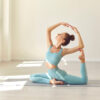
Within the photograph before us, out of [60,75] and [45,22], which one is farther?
[45,22]

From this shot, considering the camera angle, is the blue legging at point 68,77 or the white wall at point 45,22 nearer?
the blue legging at point 68,77

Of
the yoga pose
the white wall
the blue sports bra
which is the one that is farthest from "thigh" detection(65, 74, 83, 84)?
the white wall

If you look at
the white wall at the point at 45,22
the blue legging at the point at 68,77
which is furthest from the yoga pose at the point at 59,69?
the white wall at the point at 45,22

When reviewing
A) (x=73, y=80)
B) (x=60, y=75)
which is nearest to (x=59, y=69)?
(x=60, y=75)

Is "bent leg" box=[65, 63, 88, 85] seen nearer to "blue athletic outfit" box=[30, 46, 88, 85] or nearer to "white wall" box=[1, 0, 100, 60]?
"blue athletic outfit" box=[30, 46, 88, 85]

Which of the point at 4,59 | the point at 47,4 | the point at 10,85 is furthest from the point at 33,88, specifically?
the point at 47,4

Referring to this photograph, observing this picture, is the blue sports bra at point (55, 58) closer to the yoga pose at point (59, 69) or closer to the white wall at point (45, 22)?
the yoga pose at point (59, 69)

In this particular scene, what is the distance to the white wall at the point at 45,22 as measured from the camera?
555cm

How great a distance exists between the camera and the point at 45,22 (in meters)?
5.60

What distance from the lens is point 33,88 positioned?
296 cm

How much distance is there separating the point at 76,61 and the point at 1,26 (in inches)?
A: 64.0

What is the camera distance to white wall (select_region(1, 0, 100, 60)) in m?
5.55

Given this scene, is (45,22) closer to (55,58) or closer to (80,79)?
(55,58)

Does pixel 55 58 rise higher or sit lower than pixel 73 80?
higher
